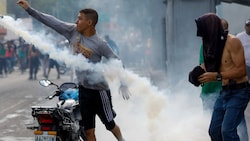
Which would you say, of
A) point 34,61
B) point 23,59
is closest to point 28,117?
point 34,61

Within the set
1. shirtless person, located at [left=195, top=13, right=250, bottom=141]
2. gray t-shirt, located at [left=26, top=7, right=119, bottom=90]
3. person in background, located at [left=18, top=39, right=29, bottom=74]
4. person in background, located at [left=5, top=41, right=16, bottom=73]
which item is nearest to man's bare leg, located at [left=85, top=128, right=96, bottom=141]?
gray t-shirt, located at [left=26, top=7, right=119, bottom=90]

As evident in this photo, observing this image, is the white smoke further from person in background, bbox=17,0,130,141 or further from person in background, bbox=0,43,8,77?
person in background, bbox=0,43,8,77

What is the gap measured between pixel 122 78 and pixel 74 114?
2.40 ft

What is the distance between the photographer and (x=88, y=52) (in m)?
7.06

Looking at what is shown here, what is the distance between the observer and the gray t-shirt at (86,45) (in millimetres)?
7074

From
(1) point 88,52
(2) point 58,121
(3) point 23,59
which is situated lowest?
(2) point 58,121

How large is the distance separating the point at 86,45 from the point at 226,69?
1.56 meters

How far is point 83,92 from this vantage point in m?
7.19

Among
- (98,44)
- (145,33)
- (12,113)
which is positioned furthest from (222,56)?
(145,33)

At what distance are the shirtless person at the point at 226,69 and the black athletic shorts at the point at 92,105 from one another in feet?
4.14

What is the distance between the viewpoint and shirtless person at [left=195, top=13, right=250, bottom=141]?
631 centimetres

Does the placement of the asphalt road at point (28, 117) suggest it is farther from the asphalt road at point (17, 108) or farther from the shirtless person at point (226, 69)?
the shirtless person at point (226, 69)

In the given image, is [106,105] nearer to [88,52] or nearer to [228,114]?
[88,52]

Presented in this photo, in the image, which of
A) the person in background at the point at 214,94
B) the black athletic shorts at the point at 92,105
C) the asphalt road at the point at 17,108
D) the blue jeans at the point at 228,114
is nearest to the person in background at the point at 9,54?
the asphalt road at the point at 17,108
